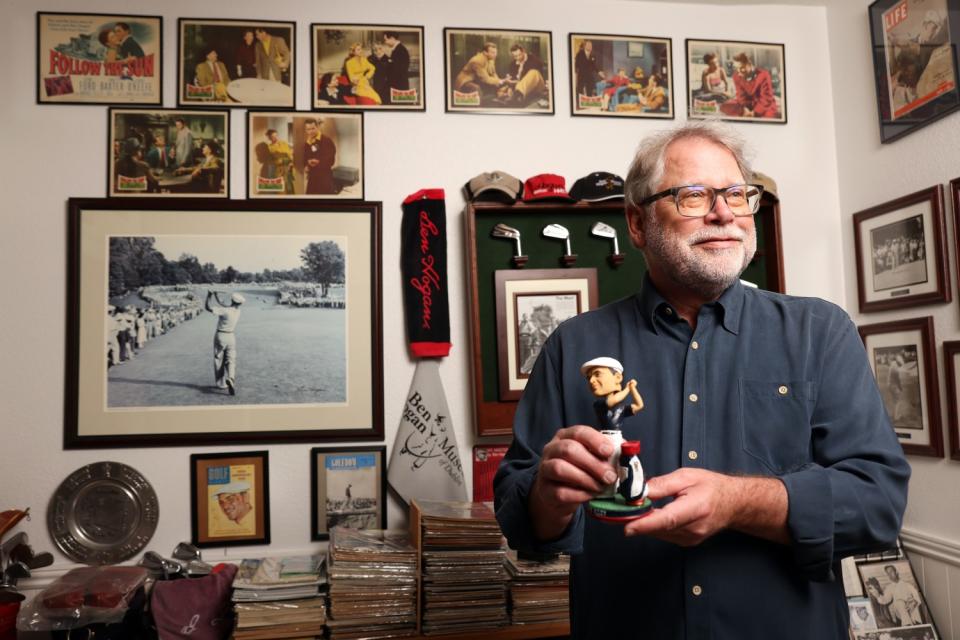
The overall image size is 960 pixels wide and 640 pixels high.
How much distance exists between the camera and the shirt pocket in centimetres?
125

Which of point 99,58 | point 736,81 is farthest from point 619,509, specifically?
point 99,58

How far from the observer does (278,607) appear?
221 cm

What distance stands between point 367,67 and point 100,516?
194cm

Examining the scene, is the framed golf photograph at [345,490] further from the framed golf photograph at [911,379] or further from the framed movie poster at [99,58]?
the framed golf photograph at [911,379]

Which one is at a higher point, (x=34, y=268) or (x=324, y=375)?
(x=34, y=268)

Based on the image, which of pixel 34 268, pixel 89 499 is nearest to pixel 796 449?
pixel 89 499

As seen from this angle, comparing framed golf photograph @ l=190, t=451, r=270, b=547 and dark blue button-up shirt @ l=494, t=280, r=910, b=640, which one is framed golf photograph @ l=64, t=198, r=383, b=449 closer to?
framed golf photograph @ l=190, t=451, r=270, b=547

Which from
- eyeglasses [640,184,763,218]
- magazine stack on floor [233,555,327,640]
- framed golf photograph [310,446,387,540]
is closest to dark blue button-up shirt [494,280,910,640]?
eyeglasses [640,184,763,218]

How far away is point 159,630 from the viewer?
222 centimetres

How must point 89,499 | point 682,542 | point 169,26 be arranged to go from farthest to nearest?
point 169,26
point 89,499
point 682,542

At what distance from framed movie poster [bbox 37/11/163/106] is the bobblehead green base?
94.2 inches

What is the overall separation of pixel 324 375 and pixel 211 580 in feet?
2.59

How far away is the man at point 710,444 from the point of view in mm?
1101

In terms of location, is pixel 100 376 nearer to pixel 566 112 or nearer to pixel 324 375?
pixel 324 375
